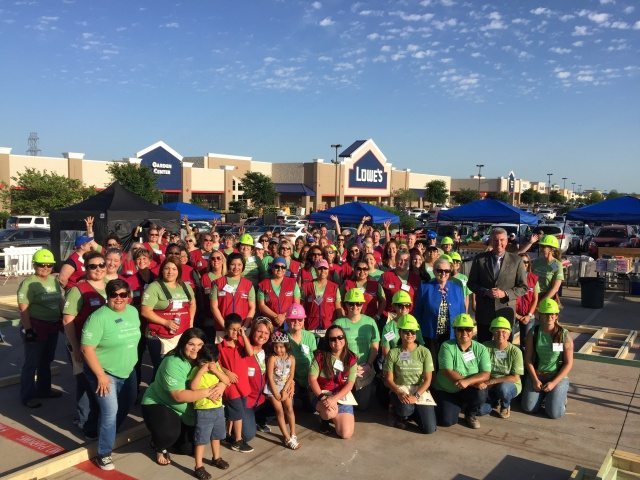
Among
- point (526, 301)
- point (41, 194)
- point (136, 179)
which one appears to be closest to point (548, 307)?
point (526, 301)

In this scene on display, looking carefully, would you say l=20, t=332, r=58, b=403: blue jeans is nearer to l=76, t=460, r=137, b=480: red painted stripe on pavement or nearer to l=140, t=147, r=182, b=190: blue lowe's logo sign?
l=76, t=460, r=137, b=480: red painted stripe on pavement

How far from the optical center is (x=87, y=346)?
4.11 meters

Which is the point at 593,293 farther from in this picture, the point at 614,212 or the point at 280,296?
the point at 280,296

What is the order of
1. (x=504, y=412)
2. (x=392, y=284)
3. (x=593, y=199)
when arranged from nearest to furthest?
(x=504, y=412) < (x=392, y=284) < (x=593, y=199)

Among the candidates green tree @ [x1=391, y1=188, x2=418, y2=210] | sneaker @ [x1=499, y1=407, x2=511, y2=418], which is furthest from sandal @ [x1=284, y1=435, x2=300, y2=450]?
green tree @ [x1=391, y1=188, x2=418, y2=210]

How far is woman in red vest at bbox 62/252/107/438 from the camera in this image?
4.59 m

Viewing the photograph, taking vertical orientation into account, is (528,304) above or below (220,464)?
above

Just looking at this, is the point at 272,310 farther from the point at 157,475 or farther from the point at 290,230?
the point at 290,230

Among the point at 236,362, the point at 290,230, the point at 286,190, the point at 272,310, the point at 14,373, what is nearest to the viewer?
the point at 236,362

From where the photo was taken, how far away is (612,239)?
70.4 ft

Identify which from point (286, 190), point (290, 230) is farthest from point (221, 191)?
point (290, 230)

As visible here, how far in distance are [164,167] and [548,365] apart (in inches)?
1672

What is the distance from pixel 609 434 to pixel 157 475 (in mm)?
4319

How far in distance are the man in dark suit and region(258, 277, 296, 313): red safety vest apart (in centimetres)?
228
